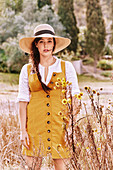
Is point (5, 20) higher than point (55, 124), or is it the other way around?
point (5, 20)

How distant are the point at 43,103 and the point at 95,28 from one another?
1163cm

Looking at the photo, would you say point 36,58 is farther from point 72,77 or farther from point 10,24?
point 10,24

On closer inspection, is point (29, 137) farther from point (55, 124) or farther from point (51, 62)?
point (51, 62)

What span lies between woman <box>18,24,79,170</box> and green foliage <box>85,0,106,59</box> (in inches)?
441

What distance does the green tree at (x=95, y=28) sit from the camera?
40.6 ft

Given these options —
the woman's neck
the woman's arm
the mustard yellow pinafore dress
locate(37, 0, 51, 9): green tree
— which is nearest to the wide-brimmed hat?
the woman's neck

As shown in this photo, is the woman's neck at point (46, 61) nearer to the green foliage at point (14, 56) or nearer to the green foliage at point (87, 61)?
the green foliage at point (14, 56)

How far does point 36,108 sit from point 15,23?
39.6 feet

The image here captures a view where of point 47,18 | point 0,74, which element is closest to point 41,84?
point 0,74

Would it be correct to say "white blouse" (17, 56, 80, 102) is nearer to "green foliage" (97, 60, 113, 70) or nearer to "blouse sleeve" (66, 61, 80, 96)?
"blouse sleeve" (66, 61, 80, 96)

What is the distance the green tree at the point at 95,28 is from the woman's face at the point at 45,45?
36.6 ft

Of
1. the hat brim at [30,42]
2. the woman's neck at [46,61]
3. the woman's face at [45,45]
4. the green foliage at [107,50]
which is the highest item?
→ the green foliage at [107,50]

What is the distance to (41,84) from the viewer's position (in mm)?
1441

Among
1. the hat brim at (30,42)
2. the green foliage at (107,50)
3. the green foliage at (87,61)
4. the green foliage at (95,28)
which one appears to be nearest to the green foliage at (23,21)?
the green foliage at (95,28)
